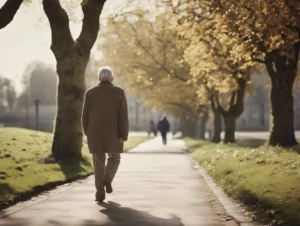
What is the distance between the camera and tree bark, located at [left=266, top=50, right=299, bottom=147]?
21.4m

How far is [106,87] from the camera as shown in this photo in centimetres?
974

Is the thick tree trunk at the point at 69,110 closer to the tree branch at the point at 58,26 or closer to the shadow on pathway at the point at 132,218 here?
the tree branch at the point at 58,26

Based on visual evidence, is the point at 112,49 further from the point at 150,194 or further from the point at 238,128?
the point at 238,128

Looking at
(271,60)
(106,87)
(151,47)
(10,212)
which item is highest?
(151,47)

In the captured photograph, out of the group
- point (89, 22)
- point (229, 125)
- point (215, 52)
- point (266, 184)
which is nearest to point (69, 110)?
point (89, 22)

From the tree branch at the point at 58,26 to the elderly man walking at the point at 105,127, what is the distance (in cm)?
771

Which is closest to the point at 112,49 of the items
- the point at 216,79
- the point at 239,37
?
the point at 216,79

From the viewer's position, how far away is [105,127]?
380 inches

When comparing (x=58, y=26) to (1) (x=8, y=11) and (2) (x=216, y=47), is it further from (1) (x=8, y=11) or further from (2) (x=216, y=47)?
(2) (x=216, y=47)

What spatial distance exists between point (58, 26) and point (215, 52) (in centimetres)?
860

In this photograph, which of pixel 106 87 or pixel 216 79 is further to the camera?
pixel 216 79

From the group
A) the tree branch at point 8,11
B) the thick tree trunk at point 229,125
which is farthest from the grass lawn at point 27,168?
the thick tree trunk at point 229,125

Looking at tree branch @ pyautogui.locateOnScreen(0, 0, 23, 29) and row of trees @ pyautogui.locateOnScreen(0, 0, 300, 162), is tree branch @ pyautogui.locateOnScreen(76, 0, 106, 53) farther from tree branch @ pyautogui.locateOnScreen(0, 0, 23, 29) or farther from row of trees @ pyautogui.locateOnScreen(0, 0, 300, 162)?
tree branch @ pyautogui.locateOnScreen(0, 0, 23, 29)

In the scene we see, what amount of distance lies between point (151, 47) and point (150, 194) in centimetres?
2443
